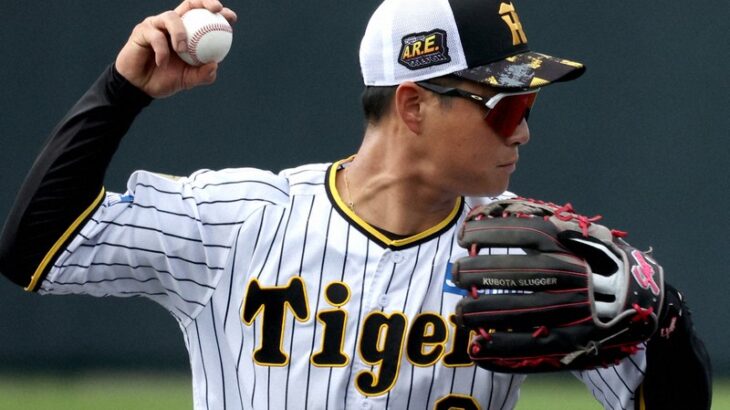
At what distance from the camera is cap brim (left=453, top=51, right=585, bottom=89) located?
287cm

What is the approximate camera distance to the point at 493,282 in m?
2.68

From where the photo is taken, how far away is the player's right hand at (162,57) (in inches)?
107

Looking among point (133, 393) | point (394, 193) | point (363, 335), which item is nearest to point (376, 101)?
point (394, 193)

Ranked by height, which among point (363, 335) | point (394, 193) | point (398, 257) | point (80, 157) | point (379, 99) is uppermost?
point (379, 99)

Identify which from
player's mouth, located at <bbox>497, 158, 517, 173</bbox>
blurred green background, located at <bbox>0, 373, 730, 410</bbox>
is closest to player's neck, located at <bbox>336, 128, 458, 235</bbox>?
player's mouth, located at <bbox>497, 158, 517, 173</bbox>

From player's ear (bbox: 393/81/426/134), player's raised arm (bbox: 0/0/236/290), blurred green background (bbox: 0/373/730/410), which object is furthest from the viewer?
blurred green background (bbox: 0/373/730/410)

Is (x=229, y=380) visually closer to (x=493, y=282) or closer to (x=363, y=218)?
(x=363, y=218)

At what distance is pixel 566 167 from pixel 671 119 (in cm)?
59

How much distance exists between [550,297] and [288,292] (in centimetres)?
63

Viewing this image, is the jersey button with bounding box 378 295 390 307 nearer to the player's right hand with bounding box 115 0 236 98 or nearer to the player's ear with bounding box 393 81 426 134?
the player's ear with bounding box 393 81 426 134

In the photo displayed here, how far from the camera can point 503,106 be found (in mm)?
2900

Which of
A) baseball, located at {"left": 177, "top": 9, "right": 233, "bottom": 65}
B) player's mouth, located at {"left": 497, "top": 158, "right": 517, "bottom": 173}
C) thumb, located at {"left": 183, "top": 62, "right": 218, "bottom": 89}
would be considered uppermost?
baseball, located at {"left": 177, "top": 9, "right": 233, "bottom": 65}

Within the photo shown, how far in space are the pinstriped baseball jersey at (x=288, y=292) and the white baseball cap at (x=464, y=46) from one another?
0.37 m

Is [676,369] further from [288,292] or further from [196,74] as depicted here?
[196,74]
